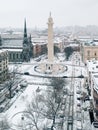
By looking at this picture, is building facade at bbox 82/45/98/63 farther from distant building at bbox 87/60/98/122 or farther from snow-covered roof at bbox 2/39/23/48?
distant building at bbox 87/60/98/122

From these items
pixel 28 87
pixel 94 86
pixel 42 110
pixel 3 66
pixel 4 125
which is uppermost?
pixel 94 86

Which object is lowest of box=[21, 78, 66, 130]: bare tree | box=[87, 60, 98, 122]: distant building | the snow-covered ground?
the snow-covered ground

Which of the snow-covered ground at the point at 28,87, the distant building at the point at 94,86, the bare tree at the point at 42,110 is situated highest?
the distant building at the point at 94,86

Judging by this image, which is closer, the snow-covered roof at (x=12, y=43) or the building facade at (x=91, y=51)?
the building facade at (x=91, y=51)

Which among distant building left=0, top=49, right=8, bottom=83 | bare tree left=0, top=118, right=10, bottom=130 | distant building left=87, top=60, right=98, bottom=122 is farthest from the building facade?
bare tree left=0, top=118, right=10, bottom=130

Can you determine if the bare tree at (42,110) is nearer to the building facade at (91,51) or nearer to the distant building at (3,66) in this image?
the distant building at (3,66)

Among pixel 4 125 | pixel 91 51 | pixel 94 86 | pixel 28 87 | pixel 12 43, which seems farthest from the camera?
pixel 12 43

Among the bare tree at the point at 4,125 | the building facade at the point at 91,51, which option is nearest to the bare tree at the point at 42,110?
the bare tree at the point at 4,125

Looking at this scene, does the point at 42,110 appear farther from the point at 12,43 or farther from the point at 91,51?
the point at 12,43

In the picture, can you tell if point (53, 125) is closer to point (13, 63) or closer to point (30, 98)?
point (30, 98)

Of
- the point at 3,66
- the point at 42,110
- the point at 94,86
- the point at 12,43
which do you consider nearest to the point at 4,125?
the point at 42,110

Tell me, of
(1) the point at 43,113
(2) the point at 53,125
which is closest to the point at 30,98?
(1) the point at 43,113

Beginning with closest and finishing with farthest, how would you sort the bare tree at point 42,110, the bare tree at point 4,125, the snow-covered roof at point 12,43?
the bare tree at point 4,125
the bare tree at point 42,110
the snow-covered roof at point 12,43

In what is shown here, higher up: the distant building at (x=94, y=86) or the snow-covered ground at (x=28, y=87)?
the distant building at (x=94, y=86)
